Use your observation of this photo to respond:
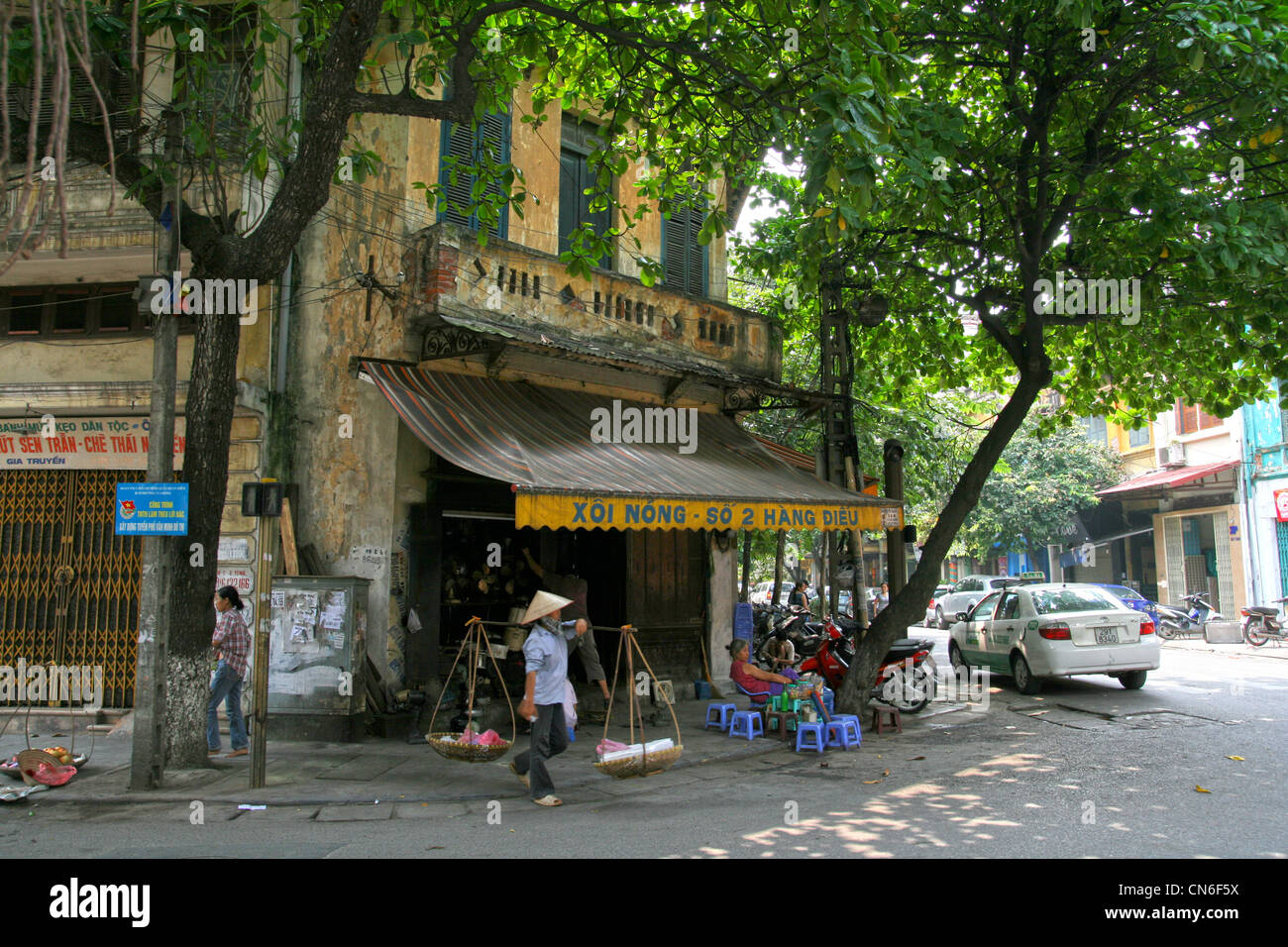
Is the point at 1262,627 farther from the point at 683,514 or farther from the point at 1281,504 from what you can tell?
Result: the point at 683,514

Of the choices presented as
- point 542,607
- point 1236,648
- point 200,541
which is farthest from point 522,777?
point 1236,648

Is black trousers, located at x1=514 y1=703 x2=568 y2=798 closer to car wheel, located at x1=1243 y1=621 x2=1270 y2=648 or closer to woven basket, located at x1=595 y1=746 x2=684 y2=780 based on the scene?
woven basket, located at x1=595 y1=746 x2=684 y2=780

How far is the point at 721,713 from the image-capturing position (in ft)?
33.8

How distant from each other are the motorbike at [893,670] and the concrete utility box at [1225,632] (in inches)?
478

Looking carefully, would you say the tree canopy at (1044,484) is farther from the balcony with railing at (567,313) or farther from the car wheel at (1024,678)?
the balcony with railing at (567,313)

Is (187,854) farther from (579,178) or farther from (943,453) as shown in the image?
(943,453)

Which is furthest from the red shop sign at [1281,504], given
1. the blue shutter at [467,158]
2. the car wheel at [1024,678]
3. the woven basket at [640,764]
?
the woven basket at [640,764]

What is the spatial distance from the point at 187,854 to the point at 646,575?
299 inches

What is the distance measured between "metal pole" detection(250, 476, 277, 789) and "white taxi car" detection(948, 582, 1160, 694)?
1001 cm

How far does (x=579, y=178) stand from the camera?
41.2 feet

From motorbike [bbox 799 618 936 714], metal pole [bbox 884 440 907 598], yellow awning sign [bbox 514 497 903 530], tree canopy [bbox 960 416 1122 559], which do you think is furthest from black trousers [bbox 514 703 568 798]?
tree canopy [bbox 960 416 1122 559]

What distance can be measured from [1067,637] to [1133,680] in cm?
161

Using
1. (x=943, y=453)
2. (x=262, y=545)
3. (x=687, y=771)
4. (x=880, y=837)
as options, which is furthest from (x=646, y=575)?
(x=943, y=453)

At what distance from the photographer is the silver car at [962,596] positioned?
93.6 ft
